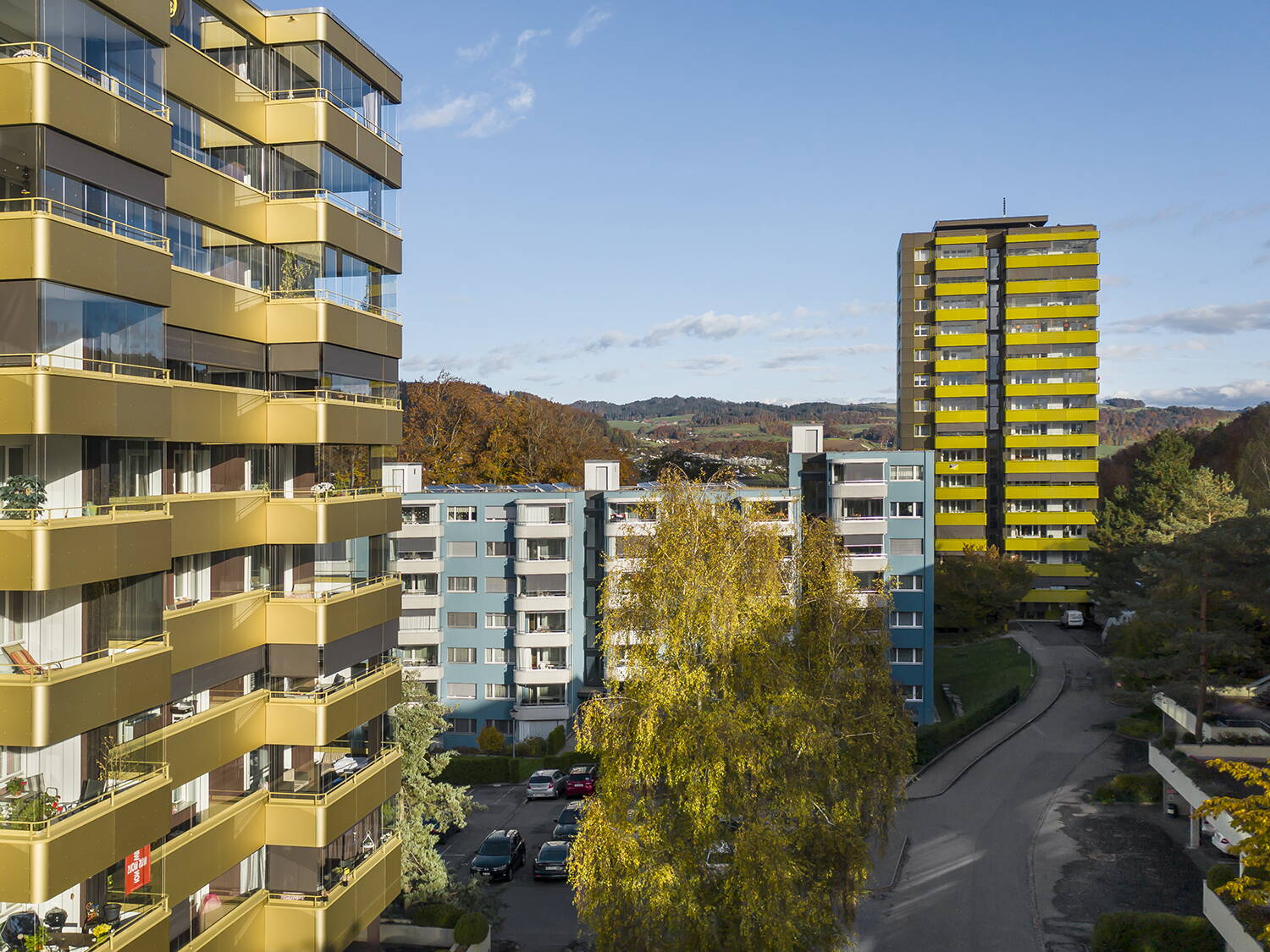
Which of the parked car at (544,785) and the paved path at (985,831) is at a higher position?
the paved path at (985,831)

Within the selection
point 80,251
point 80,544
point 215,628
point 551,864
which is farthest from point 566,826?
point 80,251

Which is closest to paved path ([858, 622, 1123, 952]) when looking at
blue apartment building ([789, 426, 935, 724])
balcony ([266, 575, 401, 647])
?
blue apartment building ([789, 426, 935, 724])

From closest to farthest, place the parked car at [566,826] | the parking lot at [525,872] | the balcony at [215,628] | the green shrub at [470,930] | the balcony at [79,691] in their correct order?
the balcony at [79,691] → the balcony at [215,628] → the green shrub at [470,930] → the parking lot at [525,872] → the parked car at [566,826]

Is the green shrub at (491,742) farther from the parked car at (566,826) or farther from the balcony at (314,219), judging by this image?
the balcony at (314,219)

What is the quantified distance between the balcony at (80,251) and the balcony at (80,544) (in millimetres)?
3550

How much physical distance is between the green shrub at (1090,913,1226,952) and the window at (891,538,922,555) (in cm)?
2824

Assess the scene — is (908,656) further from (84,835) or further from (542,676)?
(84,835)

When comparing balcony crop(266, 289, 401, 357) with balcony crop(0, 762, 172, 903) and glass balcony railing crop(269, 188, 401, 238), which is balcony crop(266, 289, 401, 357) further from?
balcony crop(0, 762, 172, 903)

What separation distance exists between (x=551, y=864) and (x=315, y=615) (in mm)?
18106

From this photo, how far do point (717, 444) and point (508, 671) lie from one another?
132 meters

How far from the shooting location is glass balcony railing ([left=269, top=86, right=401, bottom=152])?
2159 cm

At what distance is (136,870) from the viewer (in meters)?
16.1

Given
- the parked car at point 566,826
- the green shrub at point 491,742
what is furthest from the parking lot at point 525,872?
the green shrub at point 491,742

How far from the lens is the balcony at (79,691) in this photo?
538 inches
